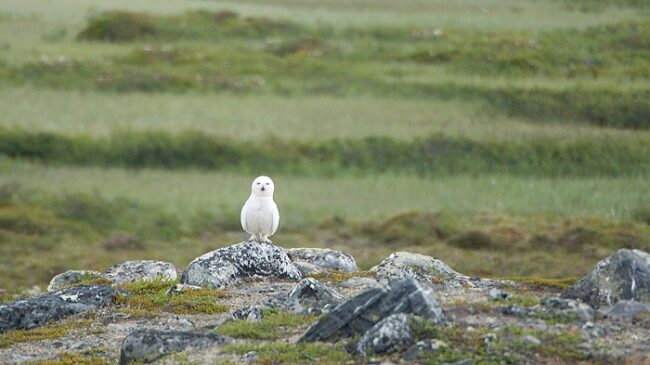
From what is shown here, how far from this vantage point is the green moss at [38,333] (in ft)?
54.3

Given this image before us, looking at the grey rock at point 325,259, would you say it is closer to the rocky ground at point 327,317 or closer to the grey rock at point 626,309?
the rocky ground at point 327,317

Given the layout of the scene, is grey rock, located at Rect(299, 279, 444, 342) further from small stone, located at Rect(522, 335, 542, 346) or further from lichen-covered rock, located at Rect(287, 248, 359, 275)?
lichen-covered rock, located at Rect(287, 248, 359, 275)

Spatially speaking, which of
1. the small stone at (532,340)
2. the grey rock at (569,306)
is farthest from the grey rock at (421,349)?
the grey rock at (569,306)

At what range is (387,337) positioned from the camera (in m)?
13.8

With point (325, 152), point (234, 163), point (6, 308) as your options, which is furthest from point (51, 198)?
point (6, 308)

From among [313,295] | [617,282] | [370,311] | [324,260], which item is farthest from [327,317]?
[324,260]

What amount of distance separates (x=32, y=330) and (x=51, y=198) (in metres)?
20.0

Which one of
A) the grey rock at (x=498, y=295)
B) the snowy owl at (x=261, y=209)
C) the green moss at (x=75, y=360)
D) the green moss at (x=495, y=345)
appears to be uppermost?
Answer: the snowy owl at (x=261, y=209)

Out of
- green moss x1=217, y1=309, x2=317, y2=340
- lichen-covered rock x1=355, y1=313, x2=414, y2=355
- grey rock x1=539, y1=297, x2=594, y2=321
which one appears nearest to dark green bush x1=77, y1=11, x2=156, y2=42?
green moss x1=217, y1=309, x2=317, y2=340

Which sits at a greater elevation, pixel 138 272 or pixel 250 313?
pixel 250 313

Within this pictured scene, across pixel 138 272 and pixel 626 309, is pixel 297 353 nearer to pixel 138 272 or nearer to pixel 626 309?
pixel 626 309

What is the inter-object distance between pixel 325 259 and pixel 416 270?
6.60 ft

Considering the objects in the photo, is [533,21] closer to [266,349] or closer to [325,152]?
[325,152]

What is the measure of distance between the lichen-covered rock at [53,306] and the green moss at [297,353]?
394cm
